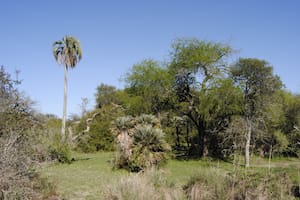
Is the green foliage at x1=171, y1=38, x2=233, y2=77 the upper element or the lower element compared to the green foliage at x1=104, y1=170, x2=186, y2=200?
upper

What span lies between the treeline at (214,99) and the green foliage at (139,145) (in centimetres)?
505

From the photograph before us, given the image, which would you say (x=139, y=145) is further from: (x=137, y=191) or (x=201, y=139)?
(x=201, y=139)

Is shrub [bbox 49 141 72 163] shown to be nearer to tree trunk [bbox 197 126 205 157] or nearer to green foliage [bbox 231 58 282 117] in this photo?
tree trunk [bbox 197 126 205 157]

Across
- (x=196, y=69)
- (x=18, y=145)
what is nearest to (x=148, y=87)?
(x=196, y=69)

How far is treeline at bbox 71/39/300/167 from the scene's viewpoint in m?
19.2

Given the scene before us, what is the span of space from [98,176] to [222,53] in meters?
13.0

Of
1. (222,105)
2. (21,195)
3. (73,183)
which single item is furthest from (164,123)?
(21,195)

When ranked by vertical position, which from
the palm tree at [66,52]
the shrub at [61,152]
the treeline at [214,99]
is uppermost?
the palm tree at [66,52]

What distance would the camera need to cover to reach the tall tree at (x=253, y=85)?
18.5 metres

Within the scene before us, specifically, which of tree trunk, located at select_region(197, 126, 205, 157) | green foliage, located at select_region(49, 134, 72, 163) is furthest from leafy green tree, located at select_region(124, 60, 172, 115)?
green foliage, located at select_region(49, 134, 72, 163)

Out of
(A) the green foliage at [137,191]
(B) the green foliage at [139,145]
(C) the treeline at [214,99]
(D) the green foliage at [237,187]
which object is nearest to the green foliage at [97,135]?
(C) the treeline at [214,99]

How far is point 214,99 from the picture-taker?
20.7 meters

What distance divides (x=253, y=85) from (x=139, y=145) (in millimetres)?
8437

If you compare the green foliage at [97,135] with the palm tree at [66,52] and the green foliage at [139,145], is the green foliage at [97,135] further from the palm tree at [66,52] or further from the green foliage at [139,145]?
the green foliage at [139,145]
